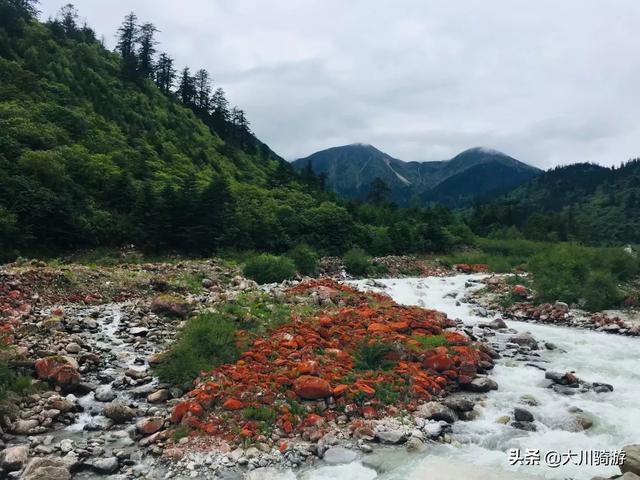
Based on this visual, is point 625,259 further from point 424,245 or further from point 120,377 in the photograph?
point 120,377

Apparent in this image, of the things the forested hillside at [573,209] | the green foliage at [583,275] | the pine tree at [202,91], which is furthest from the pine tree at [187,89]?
the green foliage at [583,275]

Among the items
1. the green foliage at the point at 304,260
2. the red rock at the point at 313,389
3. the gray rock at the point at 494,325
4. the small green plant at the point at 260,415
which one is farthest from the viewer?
the green foliage at the point at 304,260

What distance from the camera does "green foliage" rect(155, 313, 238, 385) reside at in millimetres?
11969

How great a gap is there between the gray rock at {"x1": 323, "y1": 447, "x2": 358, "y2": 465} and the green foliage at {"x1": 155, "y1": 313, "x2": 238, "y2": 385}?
4.41 m

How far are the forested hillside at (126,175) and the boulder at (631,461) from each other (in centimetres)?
2630

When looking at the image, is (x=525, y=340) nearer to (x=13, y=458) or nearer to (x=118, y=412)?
(x=118, y=412)

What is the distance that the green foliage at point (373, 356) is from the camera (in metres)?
13.0

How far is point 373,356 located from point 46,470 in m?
8.22

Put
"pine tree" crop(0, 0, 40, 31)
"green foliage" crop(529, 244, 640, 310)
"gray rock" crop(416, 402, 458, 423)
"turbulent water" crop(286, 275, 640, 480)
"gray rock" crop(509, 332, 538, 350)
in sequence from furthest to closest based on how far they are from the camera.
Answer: "pine tree" crop(0, 0, 40, 31), "green foliage" crop(529, 244, 640, 310), "gray rock" crop(509, 332, 538, 350), "gray rock" crop(416, 402, 458, 423), "turbulent water" crop(286, 275, 640, 480)

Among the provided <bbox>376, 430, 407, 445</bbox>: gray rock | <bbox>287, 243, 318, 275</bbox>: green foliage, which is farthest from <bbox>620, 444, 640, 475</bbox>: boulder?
<bbox>287, 243, 318, 275</bbox>: green foliage

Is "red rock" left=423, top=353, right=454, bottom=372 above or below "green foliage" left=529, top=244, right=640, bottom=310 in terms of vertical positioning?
below

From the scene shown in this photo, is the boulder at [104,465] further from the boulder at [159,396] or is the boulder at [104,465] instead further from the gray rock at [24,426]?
the boulder at [159,396]

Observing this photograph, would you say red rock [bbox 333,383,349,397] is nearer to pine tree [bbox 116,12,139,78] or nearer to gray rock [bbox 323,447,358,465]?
gray rock [bbox 323,447,358,465]

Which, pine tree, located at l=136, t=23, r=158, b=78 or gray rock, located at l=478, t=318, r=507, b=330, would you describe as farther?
pine tree, located at l=136, t=23, r=158, b=78
